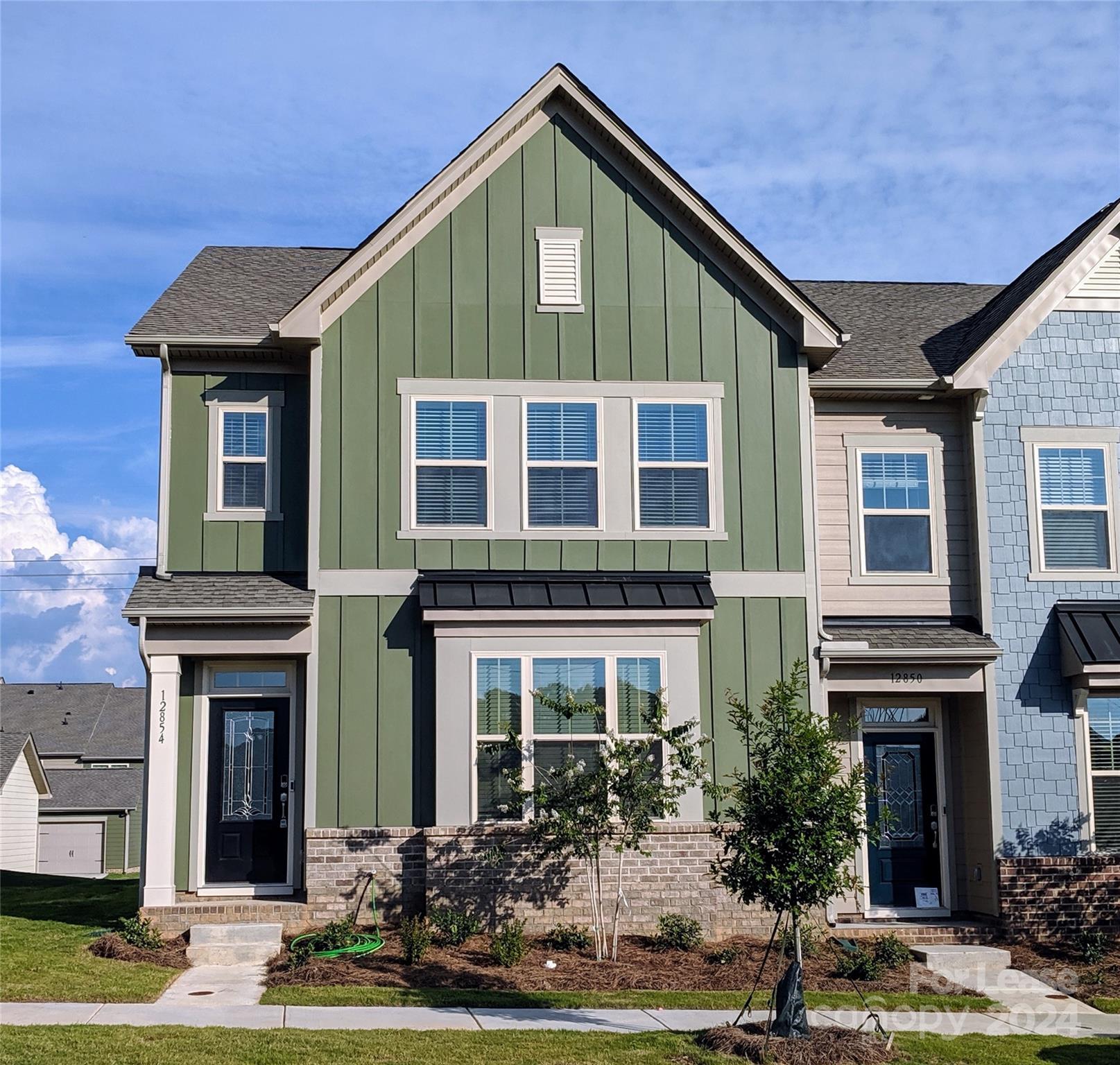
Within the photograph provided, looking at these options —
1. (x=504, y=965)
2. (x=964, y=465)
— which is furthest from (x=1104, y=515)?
(x=504, y=965)

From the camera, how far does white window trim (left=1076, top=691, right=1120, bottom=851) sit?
1580cm

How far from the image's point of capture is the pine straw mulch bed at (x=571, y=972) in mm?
12383

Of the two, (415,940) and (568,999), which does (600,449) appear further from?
(568,999)

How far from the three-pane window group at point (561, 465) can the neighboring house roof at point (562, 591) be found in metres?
0.63

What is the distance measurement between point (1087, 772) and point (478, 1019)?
8.65 m

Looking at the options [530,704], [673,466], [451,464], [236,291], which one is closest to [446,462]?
[451,464]

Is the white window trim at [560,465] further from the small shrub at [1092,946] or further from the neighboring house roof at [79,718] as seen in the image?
the neighboring house roof at [79,718]

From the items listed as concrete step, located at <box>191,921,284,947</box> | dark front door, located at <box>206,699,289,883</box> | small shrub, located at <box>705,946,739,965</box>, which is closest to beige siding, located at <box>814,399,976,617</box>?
small shrub, located at <box>705,946,739,965</box>

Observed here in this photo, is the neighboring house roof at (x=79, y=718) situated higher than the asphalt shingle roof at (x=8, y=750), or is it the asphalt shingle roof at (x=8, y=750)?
the neighboring house roof at (x=79, y=718)

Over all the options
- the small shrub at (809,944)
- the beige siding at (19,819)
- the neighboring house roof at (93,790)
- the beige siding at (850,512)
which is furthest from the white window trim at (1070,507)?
the neighboring house roof at (93,790)

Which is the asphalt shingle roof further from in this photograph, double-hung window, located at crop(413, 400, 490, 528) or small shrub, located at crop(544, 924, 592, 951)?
small shrub, located at crop(544, 924, 592, 951)

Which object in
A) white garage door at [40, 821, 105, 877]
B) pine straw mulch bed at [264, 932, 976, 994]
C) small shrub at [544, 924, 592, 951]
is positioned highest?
small shrub at [544, 924, 592, 951]

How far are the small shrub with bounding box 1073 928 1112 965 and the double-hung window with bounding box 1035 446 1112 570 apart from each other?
436 cm

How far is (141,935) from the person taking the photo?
45.0 feet
